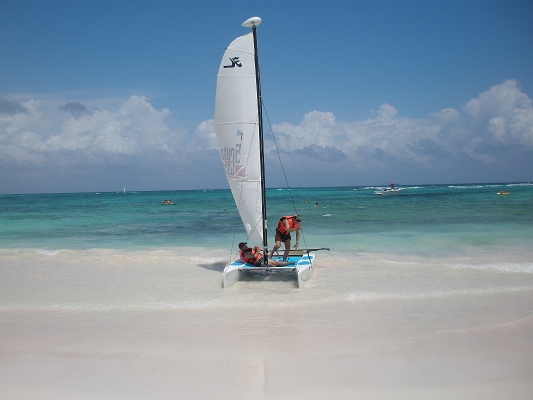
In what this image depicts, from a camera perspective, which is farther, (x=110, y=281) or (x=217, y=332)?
(x=110, y=281)

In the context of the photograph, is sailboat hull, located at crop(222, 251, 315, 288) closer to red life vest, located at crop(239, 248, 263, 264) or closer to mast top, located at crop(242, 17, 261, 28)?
red life vest, located at crop(239, 248, 263, 264)

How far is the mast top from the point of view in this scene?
378 inches

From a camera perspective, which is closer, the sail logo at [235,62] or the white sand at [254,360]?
the white sand at [254,360]

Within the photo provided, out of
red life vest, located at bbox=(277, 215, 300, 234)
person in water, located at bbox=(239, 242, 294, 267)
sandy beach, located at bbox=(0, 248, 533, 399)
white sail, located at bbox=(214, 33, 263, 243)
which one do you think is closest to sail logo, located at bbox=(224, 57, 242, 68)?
white sail, located at bbox=(214, 33, 263, 243)

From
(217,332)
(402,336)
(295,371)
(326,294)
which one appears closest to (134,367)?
(217,332)

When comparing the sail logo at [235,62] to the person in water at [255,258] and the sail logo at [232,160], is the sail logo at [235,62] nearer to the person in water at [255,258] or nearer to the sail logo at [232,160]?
the sail logo at [232,160]

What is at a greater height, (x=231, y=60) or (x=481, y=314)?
(x=231, y=60)

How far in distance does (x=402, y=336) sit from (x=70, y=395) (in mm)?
4357

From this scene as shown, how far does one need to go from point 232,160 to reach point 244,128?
2.76 ft

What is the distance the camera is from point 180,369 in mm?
5223

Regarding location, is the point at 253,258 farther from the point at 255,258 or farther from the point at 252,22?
the point at 252,22

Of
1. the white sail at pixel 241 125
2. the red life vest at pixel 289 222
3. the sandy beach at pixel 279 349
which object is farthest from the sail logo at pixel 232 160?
the sandy beach at pixel 279 349

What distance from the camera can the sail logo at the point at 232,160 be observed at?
1024 cm

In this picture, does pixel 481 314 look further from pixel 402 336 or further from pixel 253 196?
pixel 253 196
